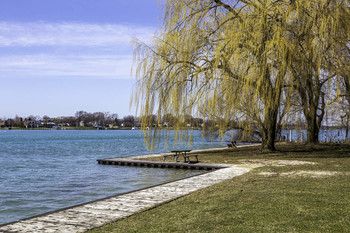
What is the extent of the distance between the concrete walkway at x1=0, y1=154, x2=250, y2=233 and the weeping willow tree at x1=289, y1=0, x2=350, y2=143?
6.27m

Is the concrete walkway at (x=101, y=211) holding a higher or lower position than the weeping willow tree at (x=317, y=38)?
lower

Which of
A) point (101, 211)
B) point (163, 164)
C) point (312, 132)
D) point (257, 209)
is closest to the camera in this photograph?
point (257, 209)

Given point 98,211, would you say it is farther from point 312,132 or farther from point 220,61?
point 312,132

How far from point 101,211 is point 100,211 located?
0.02 metres

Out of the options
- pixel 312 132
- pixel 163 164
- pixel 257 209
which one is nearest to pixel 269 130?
pixel 163 164

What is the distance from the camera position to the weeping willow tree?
1327 cm

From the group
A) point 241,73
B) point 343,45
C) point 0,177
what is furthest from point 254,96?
point 0,177

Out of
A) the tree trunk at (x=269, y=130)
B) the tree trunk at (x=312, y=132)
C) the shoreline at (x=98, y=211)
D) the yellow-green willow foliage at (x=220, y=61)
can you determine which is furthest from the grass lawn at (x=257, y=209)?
the tree trunk at (x=312, y=132)

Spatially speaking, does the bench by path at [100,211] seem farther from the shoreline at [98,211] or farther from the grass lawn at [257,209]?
the grass lawn at [257,209]

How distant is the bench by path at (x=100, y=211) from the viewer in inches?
235

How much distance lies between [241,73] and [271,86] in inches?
54.6

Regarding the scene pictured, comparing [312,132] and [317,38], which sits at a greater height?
[317,38]

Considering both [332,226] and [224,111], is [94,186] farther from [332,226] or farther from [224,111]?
[332,226]

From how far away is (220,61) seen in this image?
1483 cm
